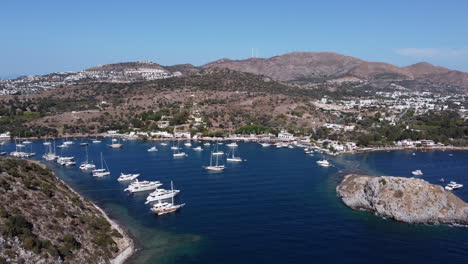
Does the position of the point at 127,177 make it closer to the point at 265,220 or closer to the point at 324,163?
the point at 265,220

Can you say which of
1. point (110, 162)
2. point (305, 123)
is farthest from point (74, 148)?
point (305, 123)

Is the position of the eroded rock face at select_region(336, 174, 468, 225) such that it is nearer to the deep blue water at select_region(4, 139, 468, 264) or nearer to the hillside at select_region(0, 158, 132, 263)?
the deep blue water at select_region(4, 139, 468, 264)

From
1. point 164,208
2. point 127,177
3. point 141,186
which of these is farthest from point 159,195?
point 127,177

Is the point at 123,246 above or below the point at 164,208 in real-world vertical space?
below

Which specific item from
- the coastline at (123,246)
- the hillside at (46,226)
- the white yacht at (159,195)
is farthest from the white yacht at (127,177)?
the coastline at (123,246)

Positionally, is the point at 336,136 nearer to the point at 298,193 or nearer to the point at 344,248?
the point at 298,193

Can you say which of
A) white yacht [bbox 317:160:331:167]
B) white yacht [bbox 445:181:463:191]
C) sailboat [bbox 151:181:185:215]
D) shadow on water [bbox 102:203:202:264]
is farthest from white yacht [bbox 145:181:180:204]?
white yacht [bbox 445:181:463:191]

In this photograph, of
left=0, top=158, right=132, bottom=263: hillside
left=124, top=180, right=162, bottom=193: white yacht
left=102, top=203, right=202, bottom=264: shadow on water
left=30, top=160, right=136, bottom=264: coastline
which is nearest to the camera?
left=0, top=158, right=132, bottom=263: hillside
